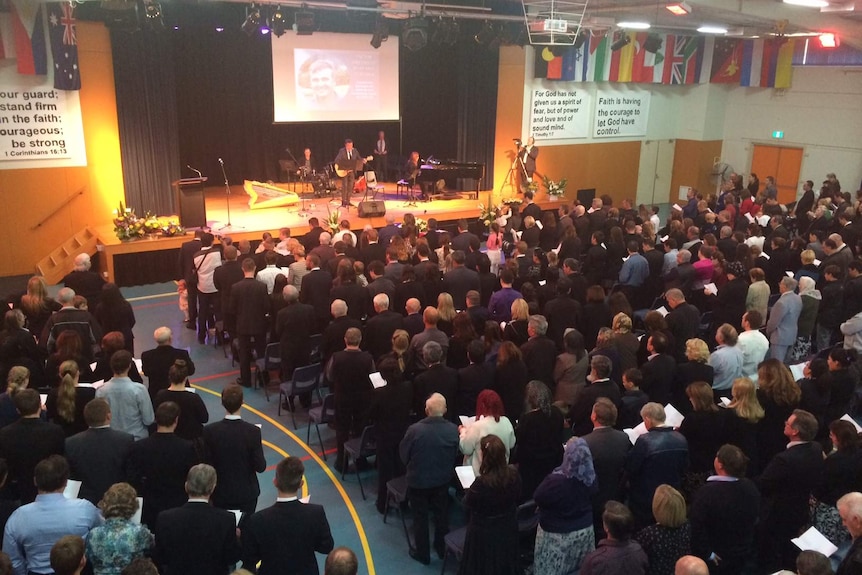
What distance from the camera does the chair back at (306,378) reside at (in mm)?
7188

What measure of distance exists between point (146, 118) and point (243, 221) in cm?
255

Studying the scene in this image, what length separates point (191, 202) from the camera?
12.8 meters

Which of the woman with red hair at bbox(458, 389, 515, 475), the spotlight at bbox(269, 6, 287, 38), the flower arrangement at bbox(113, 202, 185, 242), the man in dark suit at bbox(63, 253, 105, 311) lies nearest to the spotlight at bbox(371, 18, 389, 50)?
the spotlight at bbox(269, 6, 287, 38)

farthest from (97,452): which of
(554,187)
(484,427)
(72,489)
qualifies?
(554,187)

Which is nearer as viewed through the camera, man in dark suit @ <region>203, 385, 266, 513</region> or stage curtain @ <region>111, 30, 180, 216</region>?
man in dark suit @ <region>203, 385, 266, 513</region>

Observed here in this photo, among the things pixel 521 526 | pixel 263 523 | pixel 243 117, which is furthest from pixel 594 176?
pixel 263 523

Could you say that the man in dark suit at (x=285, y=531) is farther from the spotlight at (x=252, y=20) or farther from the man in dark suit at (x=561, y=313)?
the spotlight at (x=252, y=20)

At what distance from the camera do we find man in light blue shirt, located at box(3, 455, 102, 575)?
3846mm

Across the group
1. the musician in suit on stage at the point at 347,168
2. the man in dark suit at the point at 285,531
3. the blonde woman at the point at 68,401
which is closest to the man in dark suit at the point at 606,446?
the man in dark suit at the point at 285,531

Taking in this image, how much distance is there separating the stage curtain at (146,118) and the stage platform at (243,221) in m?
0.95

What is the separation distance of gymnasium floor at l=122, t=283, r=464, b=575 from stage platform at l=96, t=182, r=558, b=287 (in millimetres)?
2220

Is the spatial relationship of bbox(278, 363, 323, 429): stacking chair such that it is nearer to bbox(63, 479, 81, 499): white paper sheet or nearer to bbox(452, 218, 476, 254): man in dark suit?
bbox(63, 479, 81, 499): white paper sheet

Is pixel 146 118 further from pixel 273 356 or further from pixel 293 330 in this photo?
pixel 293 330

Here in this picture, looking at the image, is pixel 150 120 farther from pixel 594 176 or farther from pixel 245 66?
pixel 594 176
